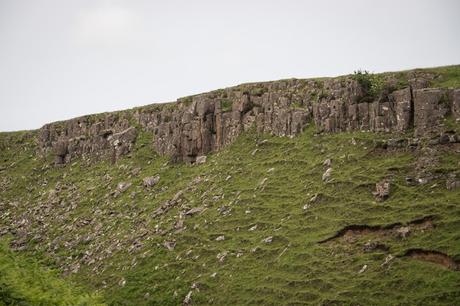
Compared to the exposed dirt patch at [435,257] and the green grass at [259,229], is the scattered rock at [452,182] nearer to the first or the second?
the green grass at [259,229]

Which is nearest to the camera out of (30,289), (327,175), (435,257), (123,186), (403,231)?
(30,289)

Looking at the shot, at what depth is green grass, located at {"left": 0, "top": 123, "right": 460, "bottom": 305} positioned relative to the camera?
120ft

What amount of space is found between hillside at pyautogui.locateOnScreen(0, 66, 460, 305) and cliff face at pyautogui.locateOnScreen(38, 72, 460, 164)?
15cm

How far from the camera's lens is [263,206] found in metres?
48.8

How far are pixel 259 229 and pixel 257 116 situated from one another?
18.7 metres

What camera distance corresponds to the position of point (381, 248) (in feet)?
125

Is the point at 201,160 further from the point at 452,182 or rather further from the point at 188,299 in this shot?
the point at 452,182

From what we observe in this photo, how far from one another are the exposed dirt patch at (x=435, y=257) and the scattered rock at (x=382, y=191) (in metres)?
6.93

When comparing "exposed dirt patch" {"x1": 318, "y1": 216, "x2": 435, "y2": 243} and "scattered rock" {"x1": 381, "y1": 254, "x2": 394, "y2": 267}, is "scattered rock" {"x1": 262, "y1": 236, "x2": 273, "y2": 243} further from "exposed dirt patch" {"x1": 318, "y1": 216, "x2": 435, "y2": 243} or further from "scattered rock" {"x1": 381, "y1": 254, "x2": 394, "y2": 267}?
"scattered rock" {"x1": 381, "y1": 254, "x2": 394, "y2": 267}

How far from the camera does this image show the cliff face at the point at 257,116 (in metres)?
48.2

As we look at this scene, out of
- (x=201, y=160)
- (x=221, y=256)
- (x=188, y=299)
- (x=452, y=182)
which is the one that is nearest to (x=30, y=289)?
(x=188, y=299)

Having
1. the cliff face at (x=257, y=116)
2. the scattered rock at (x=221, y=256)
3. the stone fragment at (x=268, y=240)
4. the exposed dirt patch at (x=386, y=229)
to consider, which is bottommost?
the scattered rock at (x=221, y=256)

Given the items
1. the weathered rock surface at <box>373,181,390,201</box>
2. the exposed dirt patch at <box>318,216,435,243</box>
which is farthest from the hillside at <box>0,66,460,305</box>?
the weathered rock surface at <box>373,181,390,201</box>

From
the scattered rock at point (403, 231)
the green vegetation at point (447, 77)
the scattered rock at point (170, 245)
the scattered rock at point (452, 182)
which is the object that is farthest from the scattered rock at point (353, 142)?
the scattered rock at point (170, 245)
